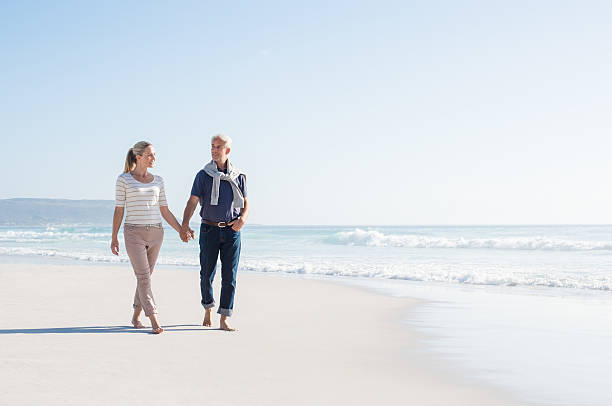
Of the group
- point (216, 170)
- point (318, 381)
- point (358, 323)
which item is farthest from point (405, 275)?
point (318, 381)

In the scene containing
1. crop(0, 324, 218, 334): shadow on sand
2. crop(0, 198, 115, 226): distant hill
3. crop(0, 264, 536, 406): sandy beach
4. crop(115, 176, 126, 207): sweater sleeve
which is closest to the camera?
crop(0, 264, 536, 406): sandy beach

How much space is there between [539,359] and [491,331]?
115cm

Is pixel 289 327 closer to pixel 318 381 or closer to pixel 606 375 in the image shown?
pixel 318 381

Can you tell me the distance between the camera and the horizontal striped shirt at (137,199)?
5.02 meters

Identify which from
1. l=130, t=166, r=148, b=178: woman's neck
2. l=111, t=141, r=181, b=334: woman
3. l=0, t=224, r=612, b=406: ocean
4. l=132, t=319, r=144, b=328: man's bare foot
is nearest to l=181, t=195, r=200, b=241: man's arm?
l=111, t=141, r=181, b=334: woman

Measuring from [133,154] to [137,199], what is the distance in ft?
1.39

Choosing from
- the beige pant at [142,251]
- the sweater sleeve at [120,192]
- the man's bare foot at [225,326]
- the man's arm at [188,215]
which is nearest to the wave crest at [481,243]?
the man's bare foot at [225,326]

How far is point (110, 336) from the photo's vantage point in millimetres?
4957

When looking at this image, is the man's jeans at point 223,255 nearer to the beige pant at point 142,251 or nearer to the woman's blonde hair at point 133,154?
the beige pant at point 142,251

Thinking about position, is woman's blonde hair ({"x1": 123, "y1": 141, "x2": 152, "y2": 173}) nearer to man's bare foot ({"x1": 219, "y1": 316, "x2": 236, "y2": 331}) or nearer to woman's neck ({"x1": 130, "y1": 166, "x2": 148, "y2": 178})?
woman's neck ({"x1": 130, "y1": 166, "x2": 148, "y2": 178})

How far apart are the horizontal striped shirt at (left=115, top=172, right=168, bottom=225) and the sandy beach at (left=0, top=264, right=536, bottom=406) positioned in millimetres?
1042

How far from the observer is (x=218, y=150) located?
5.32m

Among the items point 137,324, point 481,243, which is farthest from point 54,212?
point 137,324

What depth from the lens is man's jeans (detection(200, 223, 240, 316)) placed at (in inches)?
209
